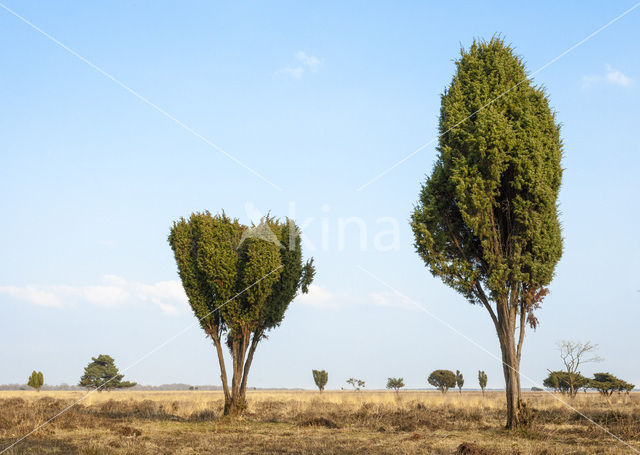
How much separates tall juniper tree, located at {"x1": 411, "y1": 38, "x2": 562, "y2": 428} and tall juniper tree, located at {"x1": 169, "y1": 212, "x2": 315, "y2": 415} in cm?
777

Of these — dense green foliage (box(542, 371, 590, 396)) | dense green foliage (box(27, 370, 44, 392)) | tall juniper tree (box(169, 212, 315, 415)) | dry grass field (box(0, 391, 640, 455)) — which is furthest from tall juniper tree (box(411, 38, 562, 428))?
dense green foliage (box(27, 370, 44, 392))

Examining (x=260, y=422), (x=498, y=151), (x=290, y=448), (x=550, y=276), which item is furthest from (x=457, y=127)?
(x=260, y=422)

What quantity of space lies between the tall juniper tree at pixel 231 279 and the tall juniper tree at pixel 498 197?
7767 mm

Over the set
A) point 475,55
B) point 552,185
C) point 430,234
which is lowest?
point 430,234

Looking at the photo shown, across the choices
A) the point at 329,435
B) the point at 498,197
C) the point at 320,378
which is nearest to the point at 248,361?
the point at 329,435

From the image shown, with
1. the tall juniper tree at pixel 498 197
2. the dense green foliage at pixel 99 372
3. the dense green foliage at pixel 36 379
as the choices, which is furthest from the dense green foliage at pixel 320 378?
the tall juniper tree at pixel 498 197

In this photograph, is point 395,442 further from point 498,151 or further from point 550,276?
point 498,151

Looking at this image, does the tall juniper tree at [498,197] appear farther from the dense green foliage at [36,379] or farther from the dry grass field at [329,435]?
the dense green foliage at [36,379]

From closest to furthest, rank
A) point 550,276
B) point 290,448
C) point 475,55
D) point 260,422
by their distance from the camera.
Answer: point 290,448, point 550,276, point 475,55, point 260,422

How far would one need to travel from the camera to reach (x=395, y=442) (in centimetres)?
1436

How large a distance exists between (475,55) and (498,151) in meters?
4.21

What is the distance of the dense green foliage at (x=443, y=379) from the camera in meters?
68.2

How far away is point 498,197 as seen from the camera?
18.0 metres

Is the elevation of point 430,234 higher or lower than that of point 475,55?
lower
